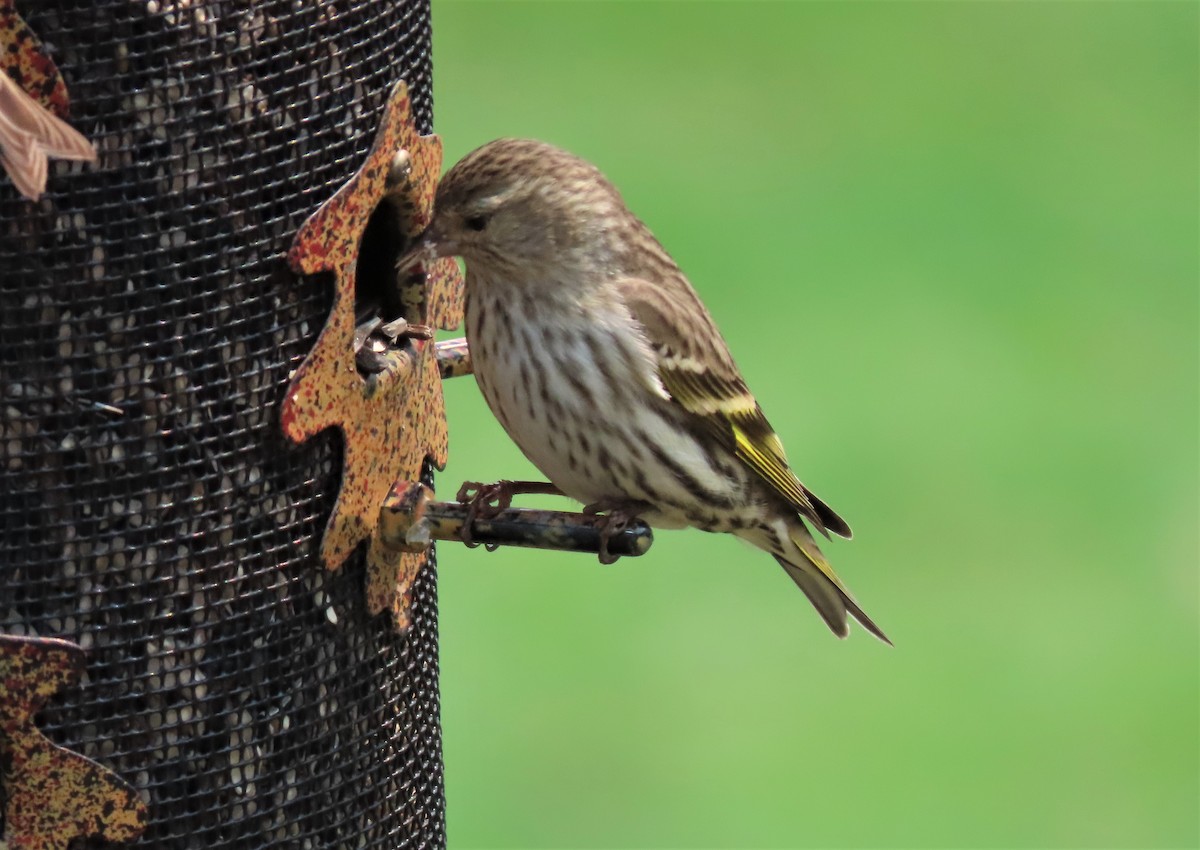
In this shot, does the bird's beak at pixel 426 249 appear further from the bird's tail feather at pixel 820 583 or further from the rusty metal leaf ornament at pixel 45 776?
the bird's tail feather at pixel 820 583

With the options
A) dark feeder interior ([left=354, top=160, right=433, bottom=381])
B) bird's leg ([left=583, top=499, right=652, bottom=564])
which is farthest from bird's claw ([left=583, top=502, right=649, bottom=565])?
dark feeder interior ([left=354, top=160, right=433, bottom=381])

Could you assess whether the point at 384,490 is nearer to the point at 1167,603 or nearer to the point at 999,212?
the point at 1167,603

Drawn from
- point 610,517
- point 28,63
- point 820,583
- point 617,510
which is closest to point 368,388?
point 610,517

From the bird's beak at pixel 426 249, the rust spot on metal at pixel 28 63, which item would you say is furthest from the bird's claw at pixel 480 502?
the rust spot on metal at pixel 28 63

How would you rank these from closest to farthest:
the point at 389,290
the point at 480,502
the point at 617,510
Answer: the point at 480,502
the point at 389,290
the point at 617,510

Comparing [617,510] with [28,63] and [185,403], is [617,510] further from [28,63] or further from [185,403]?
[28,63]

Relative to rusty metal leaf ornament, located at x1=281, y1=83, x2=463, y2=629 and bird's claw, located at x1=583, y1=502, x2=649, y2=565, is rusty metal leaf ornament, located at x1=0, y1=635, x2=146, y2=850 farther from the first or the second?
bird's claw, located at x1=583, y1=502, x2=649, y2=565
